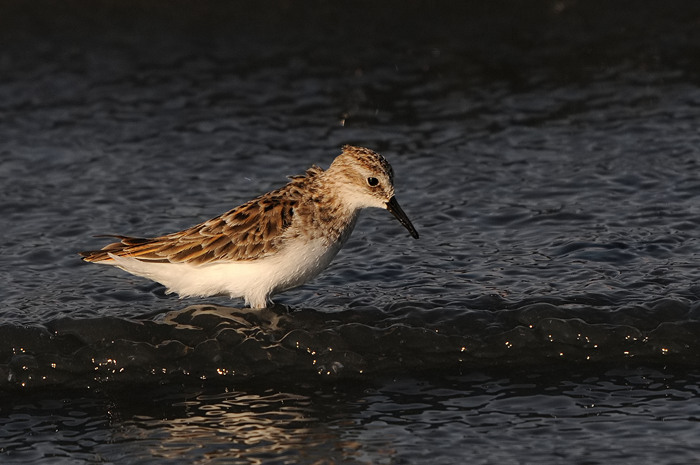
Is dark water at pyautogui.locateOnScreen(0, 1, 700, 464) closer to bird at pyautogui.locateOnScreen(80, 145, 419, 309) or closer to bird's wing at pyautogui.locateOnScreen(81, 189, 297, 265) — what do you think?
bird at pyautogui.locateOnScreen(80, 145, 419, 309)

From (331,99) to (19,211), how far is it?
469 centimetres

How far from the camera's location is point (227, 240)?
9.48 meters

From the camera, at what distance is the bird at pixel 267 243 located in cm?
935

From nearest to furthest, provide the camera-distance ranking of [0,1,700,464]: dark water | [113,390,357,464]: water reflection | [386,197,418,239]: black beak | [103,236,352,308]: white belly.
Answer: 1. [113,390,357,464]: water reflection
2. [0,1,700,464]: dark water
3. [103,236,352,308]: white belly
4. [386,197,418,239]: black beak

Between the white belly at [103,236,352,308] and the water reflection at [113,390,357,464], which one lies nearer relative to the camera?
the water reflection at [113,390,357,464]

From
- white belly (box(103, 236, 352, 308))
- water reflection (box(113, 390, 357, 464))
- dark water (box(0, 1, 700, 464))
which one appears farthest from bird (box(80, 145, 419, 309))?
water reflection (box(113, 390, 357, 464))

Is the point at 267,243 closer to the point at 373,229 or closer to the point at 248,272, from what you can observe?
the point at 248,272

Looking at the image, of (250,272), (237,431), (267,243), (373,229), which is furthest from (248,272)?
(373,229)

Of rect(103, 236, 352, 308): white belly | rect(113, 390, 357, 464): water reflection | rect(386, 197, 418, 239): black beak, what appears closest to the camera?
rect(113, 390, 357, 464): water reflection

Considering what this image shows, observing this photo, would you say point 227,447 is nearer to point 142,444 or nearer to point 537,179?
point 142,444

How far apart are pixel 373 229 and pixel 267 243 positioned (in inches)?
92.8

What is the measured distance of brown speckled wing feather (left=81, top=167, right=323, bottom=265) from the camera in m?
9.37

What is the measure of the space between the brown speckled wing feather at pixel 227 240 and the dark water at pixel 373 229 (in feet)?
1.73

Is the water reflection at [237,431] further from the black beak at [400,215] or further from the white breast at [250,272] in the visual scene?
the black beak at [400,215]
